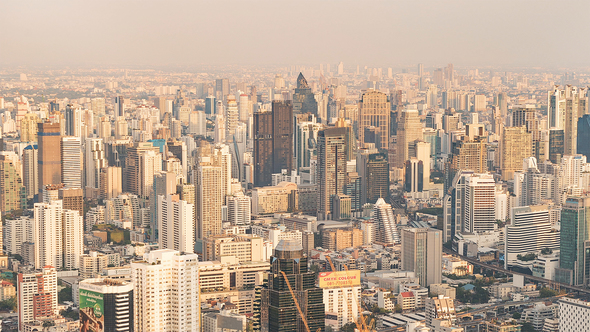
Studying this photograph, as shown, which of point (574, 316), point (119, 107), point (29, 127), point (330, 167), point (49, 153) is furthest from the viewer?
point (119, 107)

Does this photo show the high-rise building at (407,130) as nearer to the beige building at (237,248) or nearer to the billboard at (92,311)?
the beige building at (237,248)

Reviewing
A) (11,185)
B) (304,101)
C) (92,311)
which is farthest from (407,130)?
(92,311)

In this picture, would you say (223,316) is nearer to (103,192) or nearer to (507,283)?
(507,283)

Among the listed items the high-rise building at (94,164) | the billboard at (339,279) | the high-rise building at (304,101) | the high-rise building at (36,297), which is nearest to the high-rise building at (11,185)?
the high-rise building at (94,164)

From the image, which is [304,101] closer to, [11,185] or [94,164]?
[94,164]

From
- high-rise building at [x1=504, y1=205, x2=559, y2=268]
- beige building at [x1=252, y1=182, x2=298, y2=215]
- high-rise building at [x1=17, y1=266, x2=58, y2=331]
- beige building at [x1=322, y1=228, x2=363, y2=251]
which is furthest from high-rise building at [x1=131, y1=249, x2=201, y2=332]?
beige building at [x1=252, y1=182, x2=298, y2=215]

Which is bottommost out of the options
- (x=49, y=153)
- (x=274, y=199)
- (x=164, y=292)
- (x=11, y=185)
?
(x=164, y=292)

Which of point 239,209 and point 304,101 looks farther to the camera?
point 304,101
